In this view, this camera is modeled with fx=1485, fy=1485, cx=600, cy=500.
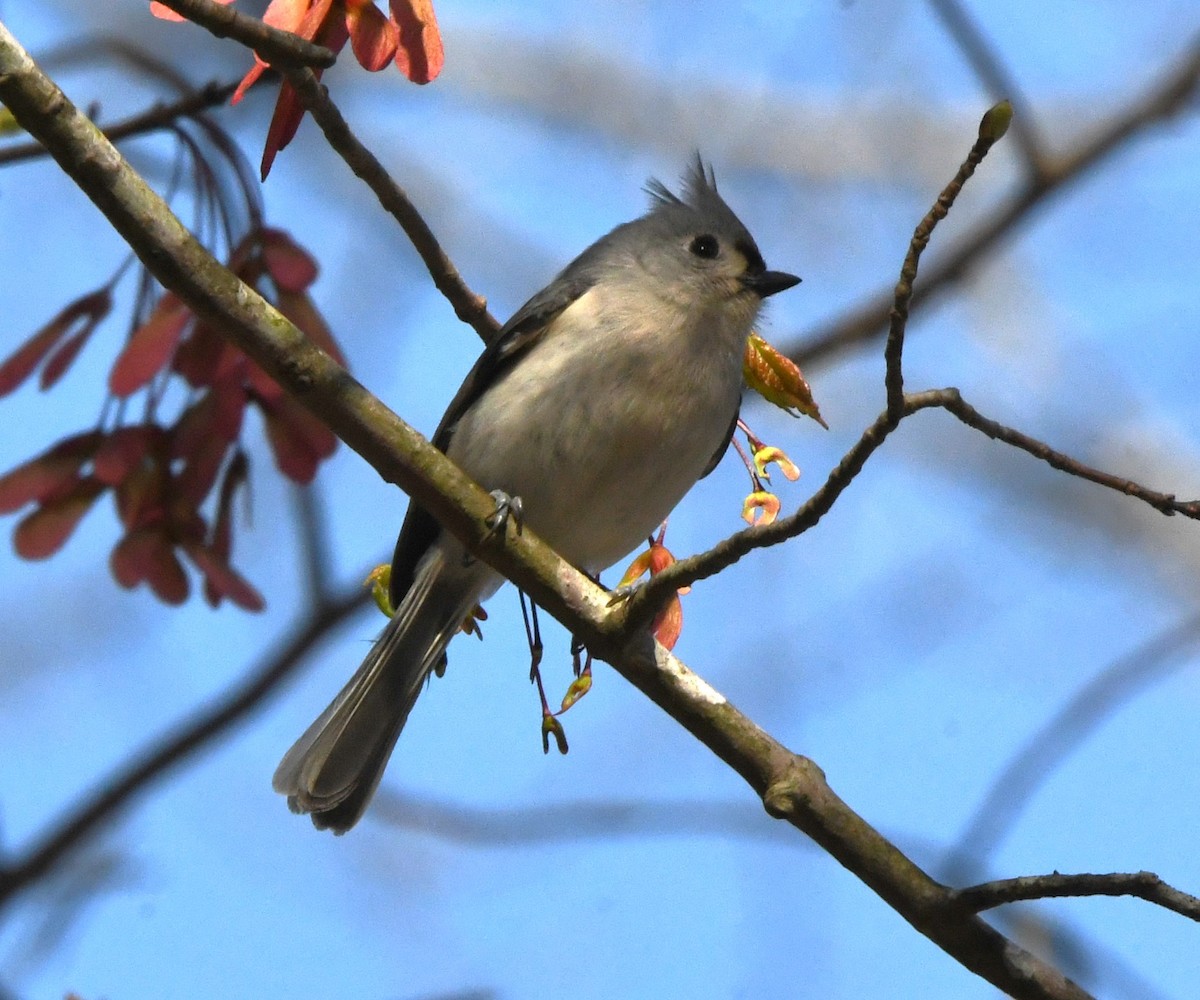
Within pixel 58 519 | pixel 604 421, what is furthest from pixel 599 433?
pixel 58 519

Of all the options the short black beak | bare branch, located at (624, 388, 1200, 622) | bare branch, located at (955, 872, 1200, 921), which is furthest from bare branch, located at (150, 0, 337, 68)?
the short black beak

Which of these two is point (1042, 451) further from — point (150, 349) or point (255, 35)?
point (150, 349)

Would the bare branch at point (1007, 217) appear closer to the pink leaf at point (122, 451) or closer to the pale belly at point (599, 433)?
the pale belly at point (599, 433)

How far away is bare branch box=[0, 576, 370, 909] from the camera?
9.91ft

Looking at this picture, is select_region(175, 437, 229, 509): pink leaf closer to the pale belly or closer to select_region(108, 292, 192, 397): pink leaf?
select_region(108, 292, 192, 397): pink leaf

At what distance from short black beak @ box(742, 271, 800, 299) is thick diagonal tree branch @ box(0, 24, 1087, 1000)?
121 cm

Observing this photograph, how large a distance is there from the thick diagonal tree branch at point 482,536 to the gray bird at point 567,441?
0.70 meters

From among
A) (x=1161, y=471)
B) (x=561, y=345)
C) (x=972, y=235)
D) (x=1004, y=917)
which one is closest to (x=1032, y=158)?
(x=972, y=235)

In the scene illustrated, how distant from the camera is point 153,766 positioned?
3.18 metres

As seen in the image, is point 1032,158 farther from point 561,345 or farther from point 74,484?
point 74,484

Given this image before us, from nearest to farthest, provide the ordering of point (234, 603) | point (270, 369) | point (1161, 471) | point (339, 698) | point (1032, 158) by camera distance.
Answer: point (270, 369) < point (234, 603) < point (339, 698) < point (1032, 158) < point (1161, 471)

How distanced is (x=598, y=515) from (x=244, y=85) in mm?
1366

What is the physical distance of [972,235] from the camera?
3.69 metres

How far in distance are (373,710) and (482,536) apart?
94 cm
